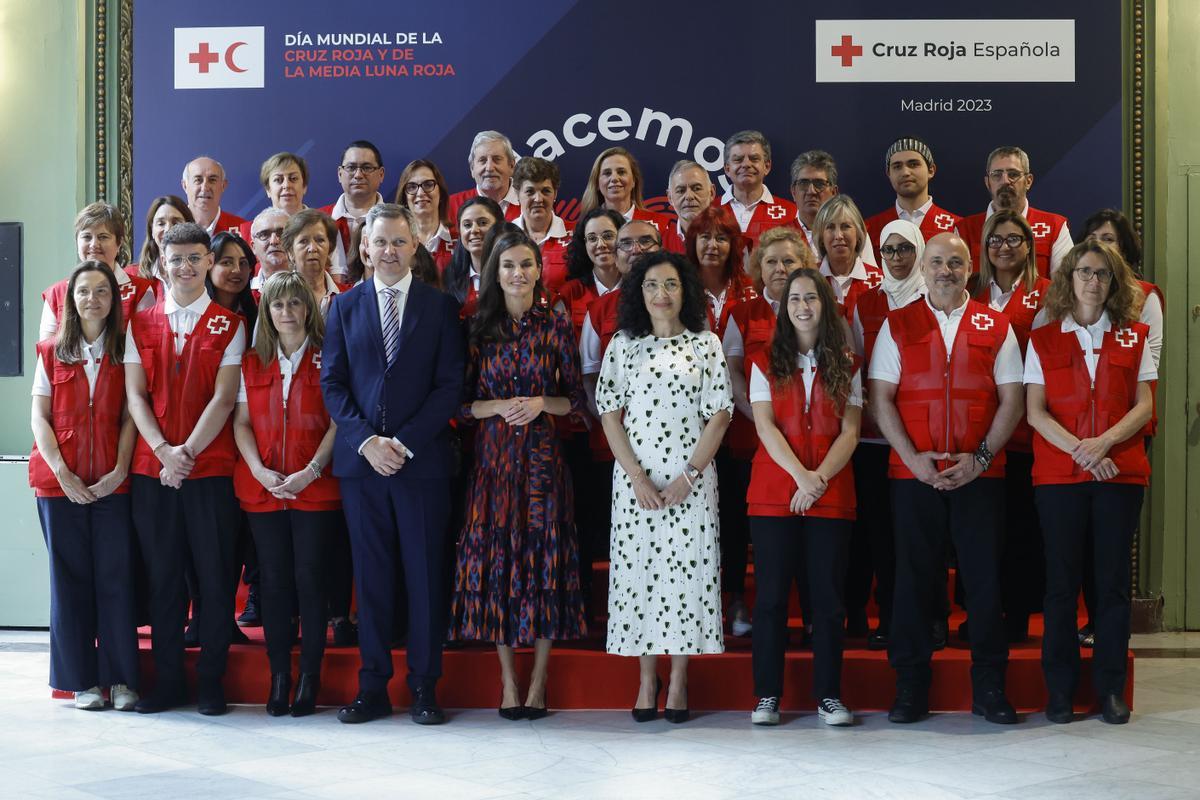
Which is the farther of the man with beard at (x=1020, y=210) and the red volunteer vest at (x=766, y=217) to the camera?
the red volunteer vest at (x=766, y=217)

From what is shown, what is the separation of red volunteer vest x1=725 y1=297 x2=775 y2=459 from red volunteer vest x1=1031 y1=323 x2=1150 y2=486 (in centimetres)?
102

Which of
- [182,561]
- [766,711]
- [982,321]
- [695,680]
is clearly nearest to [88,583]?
[182,561]

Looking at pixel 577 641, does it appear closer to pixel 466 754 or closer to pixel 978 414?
pixel 466 754

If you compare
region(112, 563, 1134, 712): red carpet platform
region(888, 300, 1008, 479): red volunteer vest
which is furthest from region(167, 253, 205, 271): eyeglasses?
region(888, 300, 1008, 479): red volunteer vest

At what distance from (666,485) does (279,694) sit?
5.40 ft

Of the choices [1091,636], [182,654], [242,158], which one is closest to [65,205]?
[242,158]

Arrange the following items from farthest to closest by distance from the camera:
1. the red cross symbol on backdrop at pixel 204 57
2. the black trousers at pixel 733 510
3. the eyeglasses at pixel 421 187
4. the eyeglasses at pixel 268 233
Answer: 1. the red cross symbol on backdrop at pixel 204 57
2. the eyeglasses at pixel 421 187
3. the eyeglasses at pixel 268 233
4. the black trousers at pixel 733 510

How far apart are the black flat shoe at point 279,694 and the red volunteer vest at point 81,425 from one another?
0.94 m

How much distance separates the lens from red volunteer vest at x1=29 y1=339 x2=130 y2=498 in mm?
5203

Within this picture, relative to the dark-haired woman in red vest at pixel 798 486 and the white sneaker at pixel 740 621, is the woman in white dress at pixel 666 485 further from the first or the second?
the white sneaker at pixel 740 621

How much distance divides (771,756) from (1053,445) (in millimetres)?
1550

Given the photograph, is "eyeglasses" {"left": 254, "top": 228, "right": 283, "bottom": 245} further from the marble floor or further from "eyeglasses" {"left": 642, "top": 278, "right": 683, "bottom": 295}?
the marble floor

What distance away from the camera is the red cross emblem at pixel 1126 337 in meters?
4.99

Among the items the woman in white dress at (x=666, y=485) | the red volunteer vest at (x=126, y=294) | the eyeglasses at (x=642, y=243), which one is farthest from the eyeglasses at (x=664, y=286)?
the red volunteer vest at (x=126, y=294)
